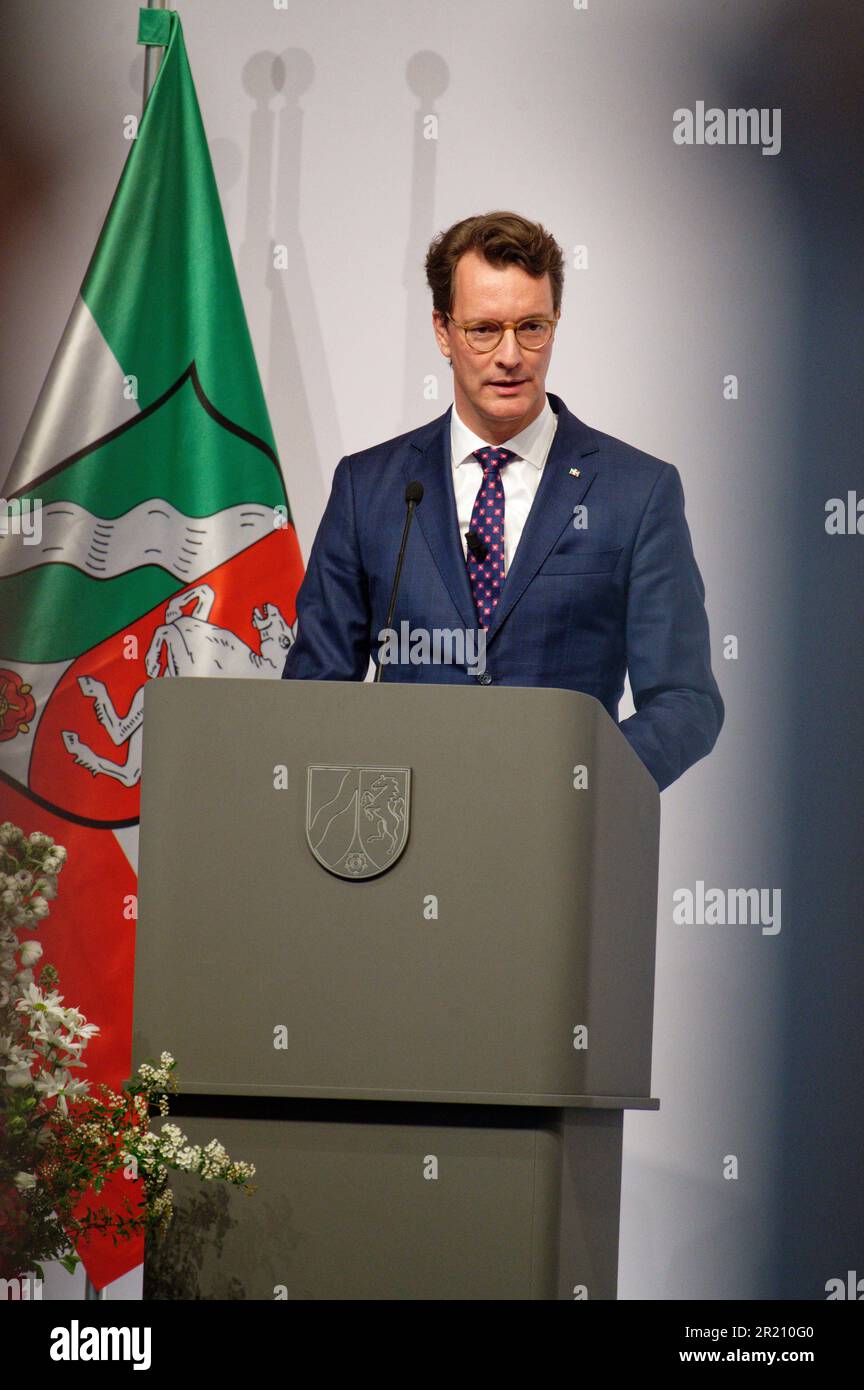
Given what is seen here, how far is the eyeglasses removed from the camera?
10.2ft

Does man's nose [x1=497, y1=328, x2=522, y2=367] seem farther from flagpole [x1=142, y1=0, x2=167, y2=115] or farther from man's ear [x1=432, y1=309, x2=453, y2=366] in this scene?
flagpole [x1=142, y1=0, x2=167, y2=115]

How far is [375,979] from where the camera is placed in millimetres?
1894

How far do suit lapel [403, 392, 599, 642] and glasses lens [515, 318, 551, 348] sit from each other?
0.51 ft

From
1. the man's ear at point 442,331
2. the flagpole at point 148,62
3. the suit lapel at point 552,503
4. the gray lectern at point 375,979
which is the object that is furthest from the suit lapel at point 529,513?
the flagpole at point 148,62

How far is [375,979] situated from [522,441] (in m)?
1.48

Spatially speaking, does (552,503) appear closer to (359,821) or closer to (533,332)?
A: (533,332)

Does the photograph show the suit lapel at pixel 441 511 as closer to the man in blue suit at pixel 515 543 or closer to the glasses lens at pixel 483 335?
the man in blue suit at pixel 515 543

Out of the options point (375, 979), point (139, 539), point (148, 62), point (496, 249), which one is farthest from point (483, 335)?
point (375, 979)

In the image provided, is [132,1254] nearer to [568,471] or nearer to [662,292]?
[568,471]

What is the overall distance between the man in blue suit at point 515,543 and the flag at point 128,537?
0.82 meters

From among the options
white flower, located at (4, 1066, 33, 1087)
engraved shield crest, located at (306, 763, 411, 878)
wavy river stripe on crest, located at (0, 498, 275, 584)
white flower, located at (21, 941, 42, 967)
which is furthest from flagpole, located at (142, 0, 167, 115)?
engraved shield crest, located at (306, 763, 411, 878)

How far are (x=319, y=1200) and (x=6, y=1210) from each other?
740mm

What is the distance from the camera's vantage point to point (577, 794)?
1918mm
